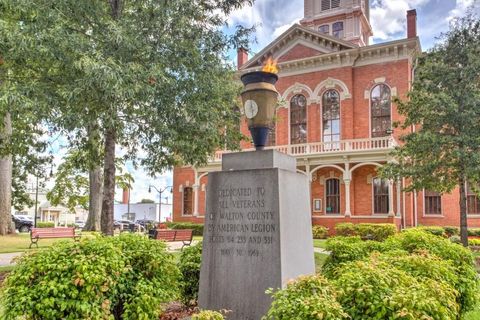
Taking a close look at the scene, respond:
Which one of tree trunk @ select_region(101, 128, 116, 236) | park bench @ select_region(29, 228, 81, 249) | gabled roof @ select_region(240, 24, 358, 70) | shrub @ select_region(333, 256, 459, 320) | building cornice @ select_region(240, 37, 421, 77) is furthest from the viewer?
gabled roof @ select_region(240, 24, 358, 70)

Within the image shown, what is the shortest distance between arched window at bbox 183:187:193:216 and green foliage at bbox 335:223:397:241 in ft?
44.5

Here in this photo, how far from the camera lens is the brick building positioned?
28.2m

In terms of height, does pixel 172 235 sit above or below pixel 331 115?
below

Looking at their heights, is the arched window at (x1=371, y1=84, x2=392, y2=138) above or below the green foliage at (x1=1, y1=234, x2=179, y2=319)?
above

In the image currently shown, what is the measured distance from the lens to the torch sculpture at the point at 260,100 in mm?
6762

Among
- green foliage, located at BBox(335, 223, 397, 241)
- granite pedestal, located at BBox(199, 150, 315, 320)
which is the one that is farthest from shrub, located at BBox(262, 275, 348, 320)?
green foliage, located at BBox(335, 223, 397, 241)

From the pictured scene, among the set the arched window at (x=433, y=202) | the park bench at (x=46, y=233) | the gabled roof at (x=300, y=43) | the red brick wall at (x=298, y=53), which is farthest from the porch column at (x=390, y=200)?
the park bench at (x=46, y=233)

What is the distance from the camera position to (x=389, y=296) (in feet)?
13.9

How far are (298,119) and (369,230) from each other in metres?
10.6

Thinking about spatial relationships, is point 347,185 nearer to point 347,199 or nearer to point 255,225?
point 347,199

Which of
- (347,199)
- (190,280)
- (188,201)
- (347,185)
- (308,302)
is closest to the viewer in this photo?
(308,302)

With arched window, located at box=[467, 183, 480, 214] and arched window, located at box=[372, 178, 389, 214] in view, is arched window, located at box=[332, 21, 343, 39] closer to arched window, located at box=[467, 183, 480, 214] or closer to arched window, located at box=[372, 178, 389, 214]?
arched window, located at box=[372, 178, 389, 214]

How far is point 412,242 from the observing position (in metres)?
8.42

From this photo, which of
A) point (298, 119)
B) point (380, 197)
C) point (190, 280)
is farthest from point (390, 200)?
point (190, 280)
